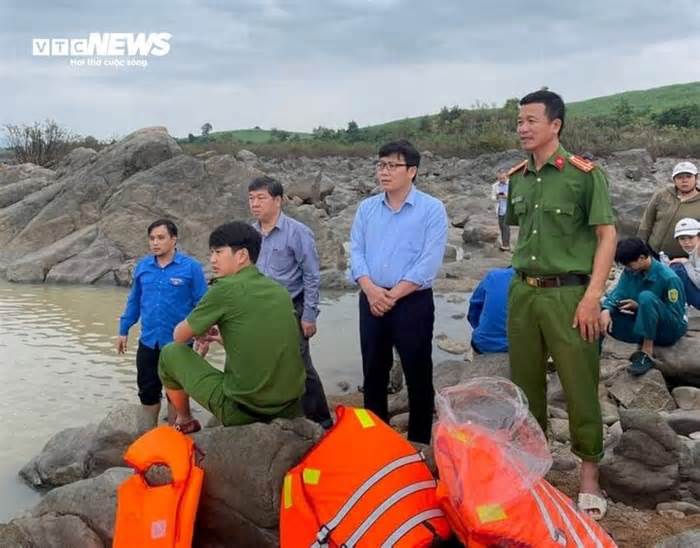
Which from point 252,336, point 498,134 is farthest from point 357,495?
point 498,134

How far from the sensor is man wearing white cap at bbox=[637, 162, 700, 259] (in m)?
6.29

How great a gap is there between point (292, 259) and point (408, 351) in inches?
46.3

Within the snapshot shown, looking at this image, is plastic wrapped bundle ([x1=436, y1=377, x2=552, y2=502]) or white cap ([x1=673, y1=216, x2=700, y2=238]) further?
white cap ([x1=673, y1=216, x2=700, y2=238])

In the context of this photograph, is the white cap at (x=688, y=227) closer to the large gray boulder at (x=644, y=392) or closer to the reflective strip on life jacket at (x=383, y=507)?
the large gray boulder at (x=644, y=392)

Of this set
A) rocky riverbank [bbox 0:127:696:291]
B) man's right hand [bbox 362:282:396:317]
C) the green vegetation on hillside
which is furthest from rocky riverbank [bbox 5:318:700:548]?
the green vegetation on hillside

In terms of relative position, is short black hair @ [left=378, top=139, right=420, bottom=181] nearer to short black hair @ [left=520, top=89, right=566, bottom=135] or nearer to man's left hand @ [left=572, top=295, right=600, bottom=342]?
short black hair @ [left=520, top=89, right=566, bottom=135]

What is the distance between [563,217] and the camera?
348cm

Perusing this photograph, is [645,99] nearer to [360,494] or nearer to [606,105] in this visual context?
[606,105]

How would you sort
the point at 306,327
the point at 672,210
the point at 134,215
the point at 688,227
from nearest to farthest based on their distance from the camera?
the point at 306,327
the point at 688,227
the point at 672,210
the point at 134,215

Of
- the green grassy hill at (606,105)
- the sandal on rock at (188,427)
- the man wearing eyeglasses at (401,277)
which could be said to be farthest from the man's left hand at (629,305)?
the green grassy hill at (606,105)

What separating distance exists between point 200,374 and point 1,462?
2204 millimetres

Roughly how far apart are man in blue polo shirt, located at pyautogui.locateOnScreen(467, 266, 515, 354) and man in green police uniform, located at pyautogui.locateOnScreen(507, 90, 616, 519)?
1.76 meters

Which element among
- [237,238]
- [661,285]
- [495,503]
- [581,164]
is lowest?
[495,503]

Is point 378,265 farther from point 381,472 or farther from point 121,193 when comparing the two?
point 121,193
